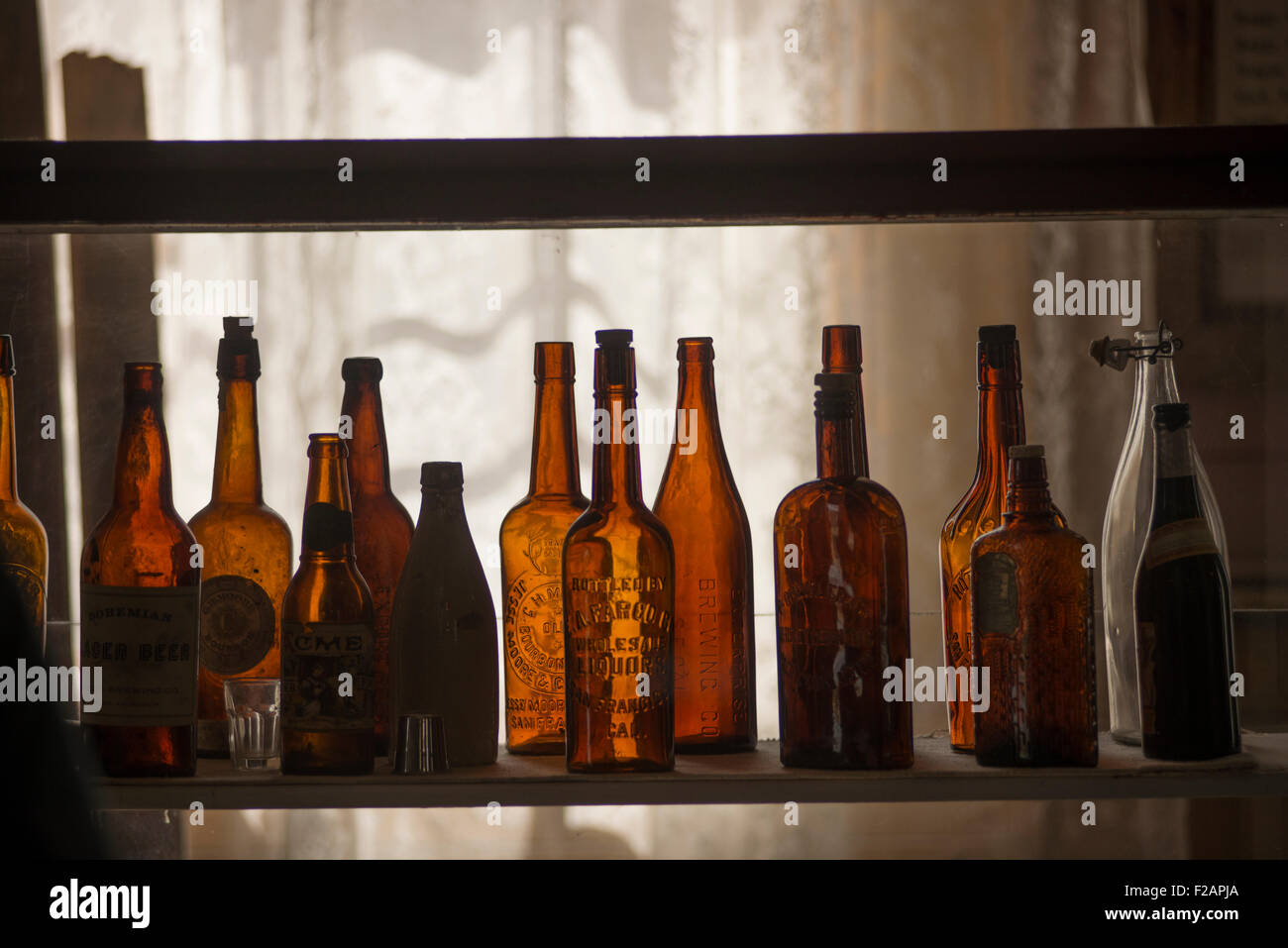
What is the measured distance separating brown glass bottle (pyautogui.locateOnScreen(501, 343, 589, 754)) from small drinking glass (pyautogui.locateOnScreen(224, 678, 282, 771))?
0.17 meters

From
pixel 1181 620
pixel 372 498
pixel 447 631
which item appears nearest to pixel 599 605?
pixel 447 631

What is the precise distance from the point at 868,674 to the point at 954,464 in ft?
1.97

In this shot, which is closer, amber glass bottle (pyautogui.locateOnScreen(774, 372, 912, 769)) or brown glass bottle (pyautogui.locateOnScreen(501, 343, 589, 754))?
amber glass bottle (pyautogui.locateOnScreen(774, 372, 912, 769))

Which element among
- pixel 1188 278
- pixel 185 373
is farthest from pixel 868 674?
pixel 185 373

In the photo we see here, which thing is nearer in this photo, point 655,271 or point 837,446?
point 837,446

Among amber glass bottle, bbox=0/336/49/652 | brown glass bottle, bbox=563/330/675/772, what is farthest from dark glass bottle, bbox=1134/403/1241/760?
amber glass bottle, bbox=0/336/49/652

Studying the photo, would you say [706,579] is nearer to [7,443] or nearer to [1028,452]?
[1028,452]

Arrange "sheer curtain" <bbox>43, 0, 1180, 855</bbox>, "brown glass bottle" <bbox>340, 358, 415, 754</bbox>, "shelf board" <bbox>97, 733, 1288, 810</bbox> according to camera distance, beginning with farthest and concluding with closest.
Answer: "sheer curtain" <bbox>43, 0, 1180, 855</bbox>, "brown glass bottle" <bbox>340, 358, 415, 754</bbox>, "shelf board" <bbox>97, 733, 1288, 810</bbox>

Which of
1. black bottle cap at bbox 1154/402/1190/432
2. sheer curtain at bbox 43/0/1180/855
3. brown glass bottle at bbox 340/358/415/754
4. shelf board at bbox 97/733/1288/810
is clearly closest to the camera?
shelf board at bbox 97/733/1288/810

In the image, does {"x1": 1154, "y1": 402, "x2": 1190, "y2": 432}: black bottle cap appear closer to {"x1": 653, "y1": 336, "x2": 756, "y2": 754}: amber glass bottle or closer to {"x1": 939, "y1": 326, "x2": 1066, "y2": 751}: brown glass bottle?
{"x1": 939, "y1": 326, "x2": 1066, "y2": 751}: brown glass bottle

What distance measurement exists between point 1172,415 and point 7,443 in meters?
0.84

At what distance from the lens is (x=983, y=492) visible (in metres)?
0.93

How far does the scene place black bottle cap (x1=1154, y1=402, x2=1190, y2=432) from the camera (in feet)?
2.70
